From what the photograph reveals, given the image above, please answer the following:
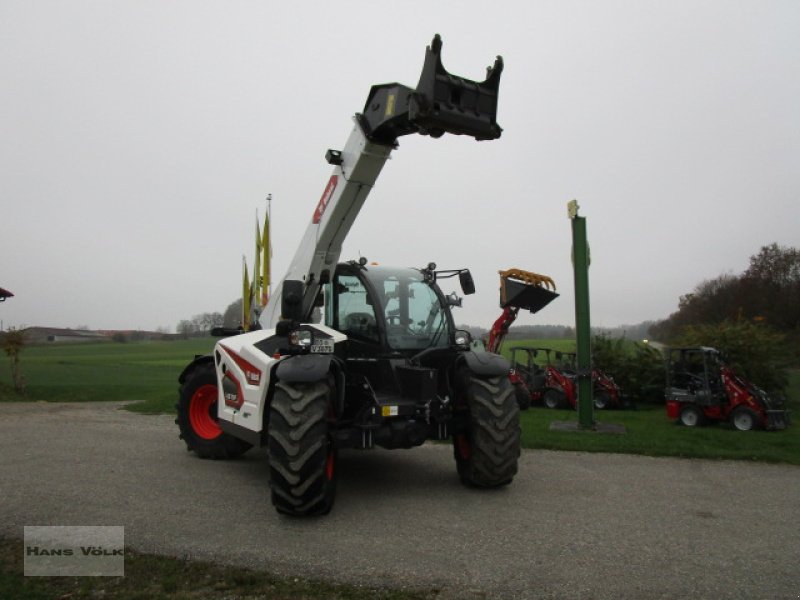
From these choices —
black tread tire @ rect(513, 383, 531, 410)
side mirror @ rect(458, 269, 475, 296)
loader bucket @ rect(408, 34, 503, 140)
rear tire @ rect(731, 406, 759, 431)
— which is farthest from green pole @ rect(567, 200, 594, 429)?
loader bucket @ rect(408, 34, 503, 140)

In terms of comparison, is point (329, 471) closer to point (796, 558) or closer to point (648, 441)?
point (796, 558)

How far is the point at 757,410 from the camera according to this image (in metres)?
12.4

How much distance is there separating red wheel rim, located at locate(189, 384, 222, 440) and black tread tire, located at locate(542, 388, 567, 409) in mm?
11377

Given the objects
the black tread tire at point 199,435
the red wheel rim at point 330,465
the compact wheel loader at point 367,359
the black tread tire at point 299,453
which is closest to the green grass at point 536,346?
the black tread tire at point 199,435

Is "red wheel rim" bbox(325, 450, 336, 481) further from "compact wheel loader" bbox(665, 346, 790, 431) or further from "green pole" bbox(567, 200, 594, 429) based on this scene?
"compact wheel loader" bbox(665, 346, 790, 431)

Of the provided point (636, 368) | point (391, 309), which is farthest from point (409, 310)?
point (636, 368)

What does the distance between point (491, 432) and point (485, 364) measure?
2.30 feet

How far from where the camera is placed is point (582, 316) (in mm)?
11992

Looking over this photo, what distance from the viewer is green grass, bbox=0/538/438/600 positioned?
3877 mm

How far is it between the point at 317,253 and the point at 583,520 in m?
4.15

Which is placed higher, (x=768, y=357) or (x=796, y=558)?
(x=768, y=357)

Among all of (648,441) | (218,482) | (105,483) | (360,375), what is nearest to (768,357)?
(648,441)

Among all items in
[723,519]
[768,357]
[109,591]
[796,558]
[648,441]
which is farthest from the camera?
[768,357]

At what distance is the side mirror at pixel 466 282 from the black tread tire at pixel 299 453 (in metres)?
2.58
